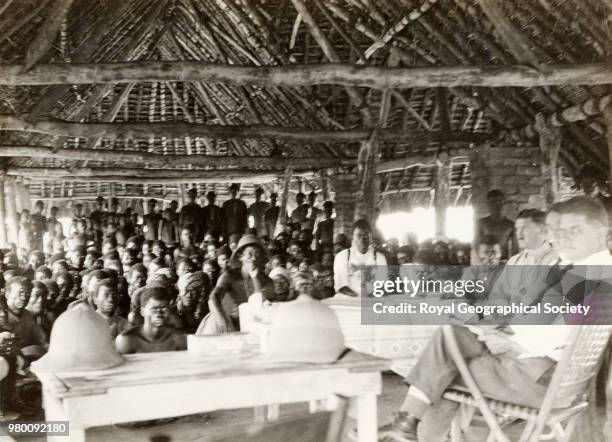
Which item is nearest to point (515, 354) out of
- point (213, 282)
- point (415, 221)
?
point (213, 282)

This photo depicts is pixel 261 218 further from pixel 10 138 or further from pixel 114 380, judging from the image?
pixel 114 380

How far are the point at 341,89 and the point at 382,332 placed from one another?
4655 millimetres

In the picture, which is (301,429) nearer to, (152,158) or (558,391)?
(558,391)

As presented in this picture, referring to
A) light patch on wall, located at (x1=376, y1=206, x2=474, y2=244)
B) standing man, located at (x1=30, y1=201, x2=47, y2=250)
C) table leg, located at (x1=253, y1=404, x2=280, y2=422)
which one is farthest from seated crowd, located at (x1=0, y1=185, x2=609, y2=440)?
light patch on wall, located at (x1=376, y1=206, x2=474, y2=244)

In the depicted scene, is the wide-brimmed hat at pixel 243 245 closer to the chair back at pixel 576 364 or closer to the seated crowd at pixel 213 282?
the seated crowd at pixel 213 282

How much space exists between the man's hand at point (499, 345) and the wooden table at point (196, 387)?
403 mm

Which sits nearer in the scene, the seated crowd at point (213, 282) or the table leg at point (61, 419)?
the table leg at point (61, 419)

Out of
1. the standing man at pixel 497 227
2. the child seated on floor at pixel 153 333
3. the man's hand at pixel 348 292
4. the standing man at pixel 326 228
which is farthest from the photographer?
the standing man at pixel 326 228

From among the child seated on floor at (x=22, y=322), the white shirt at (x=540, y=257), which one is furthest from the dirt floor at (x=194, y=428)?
the white shirt at (x=540, y=257)

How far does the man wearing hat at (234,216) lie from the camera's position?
807cm

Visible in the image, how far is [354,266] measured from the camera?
469cm

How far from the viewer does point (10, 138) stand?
823 cm

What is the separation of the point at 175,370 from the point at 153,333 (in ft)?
4.39

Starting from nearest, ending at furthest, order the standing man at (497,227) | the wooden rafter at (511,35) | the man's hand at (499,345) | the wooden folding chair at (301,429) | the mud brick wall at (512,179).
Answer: the wooden folding chair at (301,429)
the man's hand at (499,345)
the wooden rafter at (511,35)
the standing man at (497,227)
the mud brick wall at (512,179)
